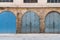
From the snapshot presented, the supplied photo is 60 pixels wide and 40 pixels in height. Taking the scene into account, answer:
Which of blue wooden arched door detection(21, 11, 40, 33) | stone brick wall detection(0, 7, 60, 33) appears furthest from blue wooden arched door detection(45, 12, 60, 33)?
blue wooden arched door detection(21, 11, 40, 33)

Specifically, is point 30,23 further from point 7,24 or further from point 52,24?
point 7,24

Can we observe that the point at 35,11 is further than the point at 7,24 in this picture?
Yes

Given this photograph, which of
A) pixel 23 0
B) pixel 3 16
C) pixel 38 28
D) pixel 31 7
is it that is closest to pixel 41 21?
pixel 38 28

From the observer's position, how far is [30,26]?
782 inches

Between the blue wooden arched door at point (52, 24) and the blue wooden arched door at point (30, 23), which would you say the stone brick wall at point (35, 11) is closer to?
the blue wooden arched door at point (30, 23)

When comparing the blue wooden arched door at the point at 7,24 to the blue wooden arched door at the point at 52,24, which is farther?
the blue wooden arched door at the point at 52,24

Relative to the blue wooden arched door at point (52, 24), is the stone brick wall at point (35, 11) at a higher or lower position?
higher

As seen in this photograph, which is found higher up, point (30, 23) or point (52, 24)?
point (30, 23)

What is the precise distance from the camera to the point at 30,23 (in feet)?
65.0

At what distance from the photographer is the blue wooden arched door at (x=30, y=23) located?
1975cm

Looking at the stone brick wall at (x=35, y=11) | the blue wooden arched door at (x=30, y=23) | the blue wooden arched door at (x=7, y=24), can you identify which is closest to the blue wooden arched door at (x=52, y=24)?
the stone brick wall at (x=35, y=11)

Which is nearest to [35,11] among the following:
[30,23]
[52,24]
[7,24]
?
[30,23]

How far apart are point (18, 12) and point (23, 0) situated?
5.67 ft

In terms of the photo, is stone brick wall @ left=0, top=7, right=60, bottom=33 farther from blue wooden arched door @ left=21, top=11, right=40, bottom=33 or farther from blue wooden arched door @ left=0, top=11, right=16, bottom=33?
blue wooden arched door @ left=0, top=11, right=16, bottom=33
